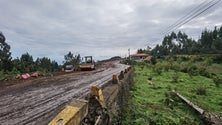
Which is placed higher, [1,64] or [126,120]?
[1,64]

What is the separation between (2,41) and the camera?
4253 cm

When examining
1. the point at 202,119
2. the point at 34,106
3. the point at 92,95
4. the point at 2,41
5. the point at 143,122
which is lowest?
the point at 202,119

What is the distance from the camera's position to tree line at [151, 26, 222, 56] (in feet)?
247

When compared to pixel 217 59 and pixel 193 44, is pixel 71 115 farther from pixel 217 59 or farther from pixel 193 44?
pixel 193 44

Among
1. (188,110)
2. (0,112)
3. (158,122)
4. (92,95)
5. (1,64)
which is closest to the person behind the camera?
(92,95)

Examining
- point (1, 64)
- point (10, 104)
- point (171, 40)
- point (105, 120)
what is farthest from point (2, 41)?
point (171, 40)

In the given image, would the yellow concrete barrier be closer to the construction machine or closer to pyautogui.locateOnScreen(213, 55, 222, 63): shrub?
the construction machine

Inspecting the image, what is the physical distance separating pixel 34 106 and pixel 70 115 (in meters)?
4.00

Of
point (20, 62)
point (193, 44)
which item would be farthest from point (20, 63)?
point (193, 44)

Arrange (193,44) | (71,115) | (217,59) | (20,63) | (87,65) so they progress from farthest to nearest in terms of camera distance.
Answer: (193,44) → (217,59) → (20,63) → (87,65) → (71,115)

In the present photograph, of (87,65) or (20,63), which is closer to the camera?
(87,65)

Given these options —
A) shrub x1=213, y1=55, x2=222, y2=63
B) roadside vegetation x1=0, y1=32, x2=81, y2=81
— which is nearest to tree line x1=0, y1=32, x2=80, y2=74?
roadside vegetation x1=0, y1=32, x2=81, y2=81

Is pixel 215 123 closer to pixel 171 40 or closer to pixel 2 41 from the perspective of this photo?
pixel 2 41

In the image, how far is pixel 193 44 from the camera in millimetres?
90688
